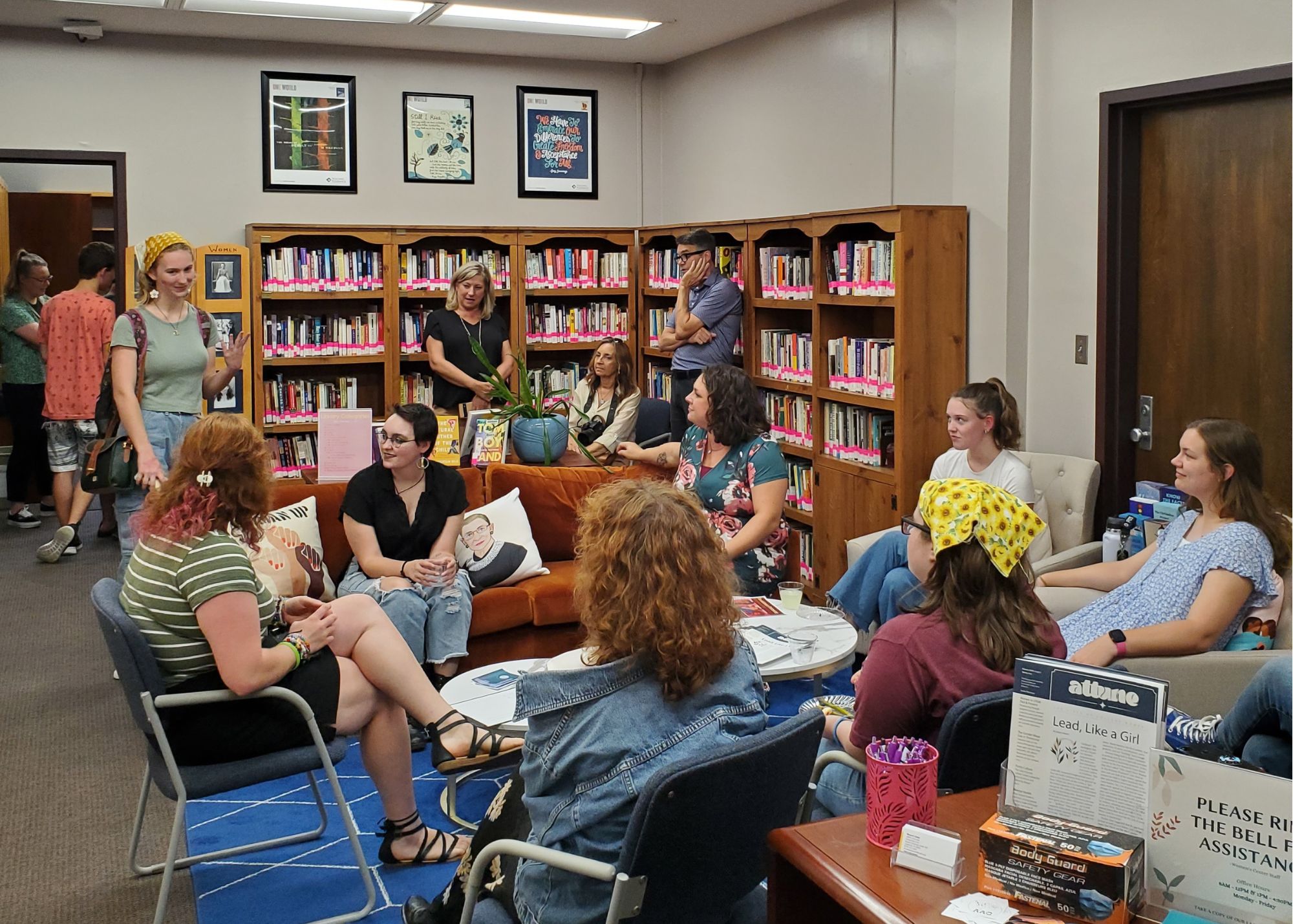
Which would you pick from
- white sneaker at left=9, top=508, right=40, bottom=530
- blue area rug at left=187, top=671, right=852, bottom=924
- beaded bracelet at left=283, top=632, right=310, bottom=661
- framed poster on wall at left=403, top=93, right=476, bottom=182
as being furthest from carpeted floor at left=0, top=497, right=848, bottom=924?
framed poster on wall at left=403, top=93, right=476, bottom=182

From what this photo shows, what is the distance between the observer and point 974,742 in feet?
7.16

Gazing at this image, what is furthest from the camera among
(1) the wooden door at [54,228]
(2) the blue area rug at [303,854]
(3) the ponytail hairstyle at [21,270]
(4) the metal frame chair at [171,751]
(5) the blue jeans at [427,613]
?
(1) the wooden door at [54,228]

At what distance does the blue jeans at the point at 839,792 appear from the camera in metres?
2.50

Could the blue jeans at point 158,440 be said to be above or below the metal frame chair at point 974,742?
above

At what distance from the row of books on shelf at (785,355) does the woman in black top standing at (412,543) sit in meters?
2.49

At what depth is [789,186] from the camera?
Answer: 7.10 meters

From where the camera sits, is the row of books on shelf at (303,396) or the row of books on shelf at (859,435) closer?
the row of books on shelf at (859,435)

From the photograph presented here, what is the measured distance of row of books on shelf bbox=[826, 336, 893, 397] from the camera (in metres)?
5.57

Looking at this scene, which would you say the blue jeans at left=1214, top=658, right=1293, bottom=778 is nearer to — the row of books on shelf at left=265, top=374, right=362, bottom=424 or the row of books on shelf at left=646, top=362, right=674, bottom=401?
the row of books on shelf at left=646, top=362, right=674, bottom=401

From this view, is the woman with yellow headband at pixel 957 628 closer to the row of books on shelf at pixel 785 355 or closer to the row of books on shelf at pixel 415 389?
the row of books on shelf at pixel 785 355

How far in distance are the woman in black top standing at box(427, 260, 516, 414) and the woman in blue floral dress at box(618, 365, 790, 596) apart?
2.54 metres

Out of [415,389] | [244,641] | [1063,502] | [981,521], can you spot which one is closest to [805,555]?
[1063,502]

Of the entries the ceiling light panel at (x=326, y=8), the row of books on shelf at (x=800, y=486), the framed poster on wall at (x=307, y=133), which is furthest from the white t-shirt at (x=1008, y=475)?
the framed poster on wall at (x=307, y=133)

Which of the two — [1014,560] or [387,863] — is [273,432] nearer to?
[387,863]
